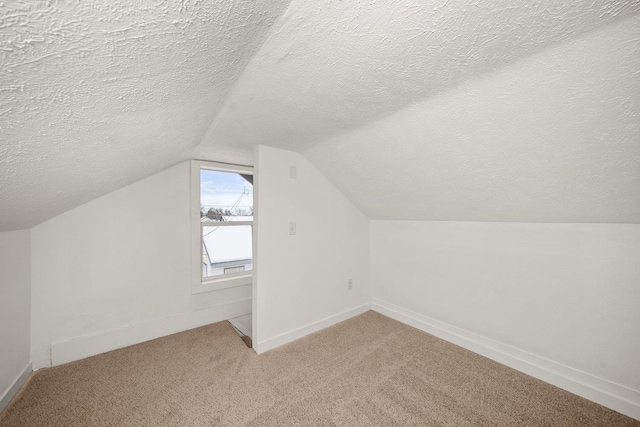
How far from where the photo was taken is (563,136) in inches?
47.1

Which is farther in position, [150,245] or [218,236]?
[218,236]

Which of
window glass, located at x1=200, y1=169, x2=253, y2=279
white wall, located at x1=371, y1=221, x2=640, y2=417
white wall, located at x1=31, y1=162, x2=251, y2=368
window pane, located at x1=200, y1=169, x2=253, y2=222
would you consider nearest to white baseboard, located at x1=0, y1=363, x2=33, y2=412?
white wall, located at x1=31, y1=162, x2=251, y2=368

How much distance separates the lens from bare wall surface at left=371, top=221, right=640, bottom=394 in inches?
58.6

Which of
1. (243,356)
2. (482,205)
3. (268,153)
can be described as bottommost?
(243,356)

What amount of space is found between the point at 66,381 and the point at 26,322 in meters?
0.54

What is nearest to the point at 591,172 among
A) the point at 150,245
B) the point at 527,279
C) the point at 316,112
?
the point at 527,279

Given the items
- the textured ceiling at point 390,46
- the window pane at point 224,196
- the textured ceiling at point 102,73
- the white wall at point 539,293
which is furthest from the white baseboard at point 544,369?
the textured ceiling at point 102,73

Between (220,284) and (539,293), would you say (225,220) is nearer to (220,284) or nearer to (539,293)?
(220,284)

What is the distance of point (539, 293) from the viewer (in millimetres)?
1792

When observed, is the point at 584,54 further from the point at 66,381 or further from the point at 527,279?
the point at 66,381

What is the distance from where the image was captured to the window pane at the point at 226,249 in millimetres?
3064

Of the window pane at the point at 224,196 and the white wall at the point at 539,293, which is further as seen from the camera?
the window pane at the point at 224,196

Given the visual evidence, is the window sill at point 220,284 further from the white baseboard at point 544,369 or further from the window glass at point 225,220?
the white baseboard at point 544,369

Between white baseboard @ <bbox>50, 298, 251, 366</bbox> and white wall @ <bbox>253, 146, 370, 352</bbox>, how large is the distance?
2.71 ft
